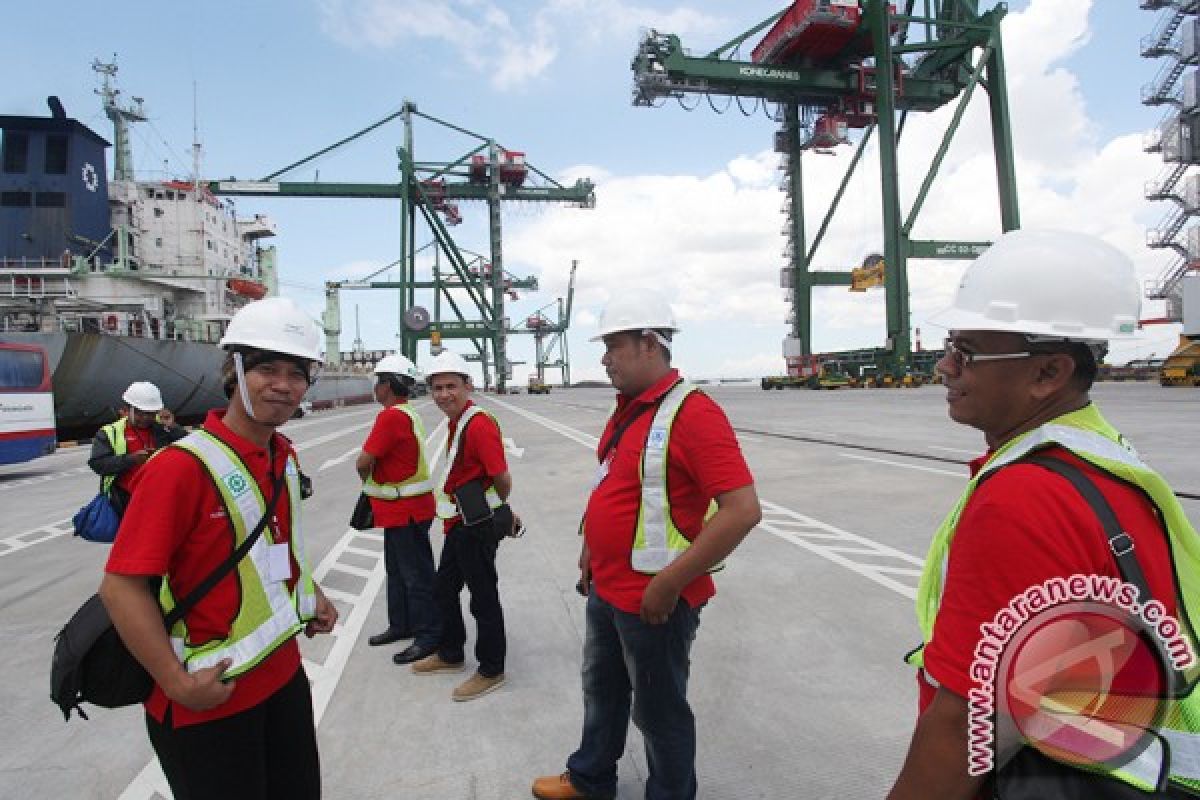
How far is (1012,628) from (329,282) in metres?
74.3

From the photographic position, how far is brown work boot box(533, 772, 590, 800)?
102 inches

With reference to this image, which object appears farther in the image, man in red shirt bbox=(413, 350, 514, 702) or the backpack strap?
man in red shirt bbox=(413, 350, 514, 702)

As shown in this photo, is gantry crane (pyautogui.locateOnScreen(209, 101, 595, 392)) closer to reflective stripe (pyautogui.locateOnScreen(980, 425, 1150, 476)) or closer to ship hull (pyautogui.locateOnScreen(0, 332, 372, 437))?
ship hull (pyautogui.locateOnScreen(0, 332, 372, 437))

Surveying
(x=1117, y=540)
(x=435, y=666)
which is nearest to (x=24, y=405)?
(x=435, y=666)

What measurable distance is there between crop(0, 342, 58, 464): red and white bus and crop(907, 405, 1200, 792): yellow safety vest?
17044mm

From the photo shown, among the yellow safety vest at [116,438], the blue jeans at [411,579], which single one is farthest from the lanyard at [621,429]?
the yellow safety vest at [116,438]

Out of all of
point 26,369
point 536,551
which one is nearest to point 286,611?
point 536,551

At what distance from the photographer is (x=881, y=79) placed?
33.2 metres

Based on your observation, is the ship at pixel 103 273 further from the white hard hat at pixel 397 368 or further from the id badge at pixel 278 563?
the id badge at pixel 278 563

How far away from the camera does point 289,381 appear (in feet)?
6.23

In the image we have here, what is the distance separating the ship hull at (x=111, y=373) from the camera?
70.2ft

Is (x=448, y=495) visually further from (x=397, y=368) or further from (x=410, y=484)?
(x=397, y=368)

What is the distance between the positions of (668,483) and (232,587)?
128 cm

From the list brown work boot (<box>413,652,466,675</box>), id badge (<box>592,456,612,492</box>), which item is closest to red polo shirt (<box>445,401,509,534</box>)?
brown work boot (<box>413,652,466,675</box>)
